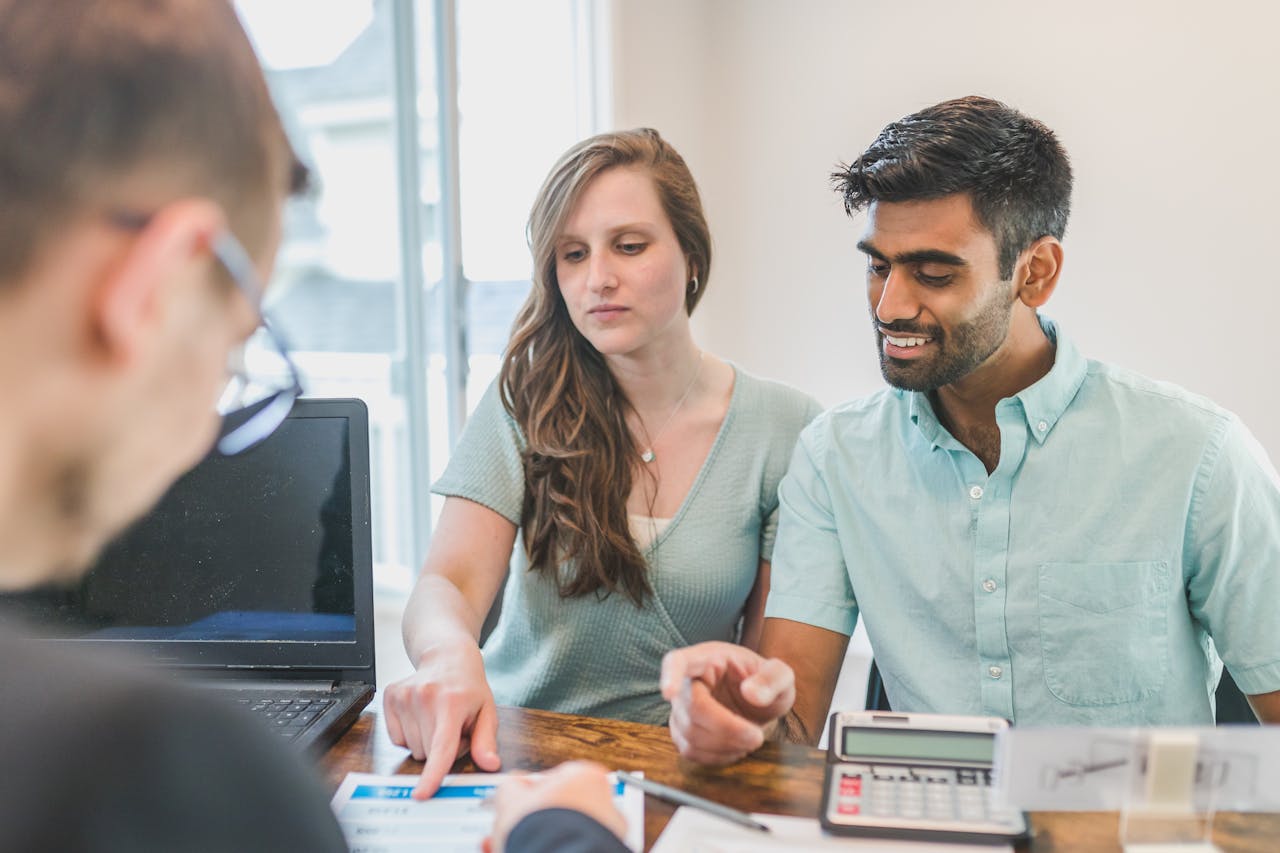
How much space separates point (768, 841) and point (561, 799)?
243 millimetres

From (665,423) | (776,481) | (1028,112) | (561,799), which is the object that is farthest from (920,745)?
(1028,112)

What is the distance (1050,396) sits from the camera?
1.35 metres

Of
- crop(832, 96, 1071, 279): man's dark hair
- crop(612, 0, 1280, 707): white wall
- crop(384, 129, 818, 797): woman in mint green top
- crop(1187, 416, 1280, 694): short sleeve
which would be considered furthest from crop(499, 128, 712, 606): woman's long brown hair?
crop(612, 0, 1280, 707): white wall

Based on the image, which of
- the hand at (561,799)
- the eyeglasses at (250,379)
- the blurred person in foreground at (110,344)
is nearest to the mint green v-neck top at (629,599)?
the hand at (561,799)

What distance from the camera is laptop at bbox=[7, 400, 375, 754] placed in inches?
44.3

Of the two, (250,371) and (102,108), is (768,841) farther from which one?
(102,108)

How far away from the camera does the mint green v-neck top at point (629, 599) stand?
59.8 inches

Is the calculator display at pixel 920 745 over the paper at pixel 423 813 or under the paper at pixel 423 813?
over

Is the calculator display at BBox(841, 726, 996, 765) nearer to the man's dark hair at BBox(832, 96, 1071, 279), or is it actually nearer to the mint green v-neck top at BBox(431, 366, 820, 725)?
the mint green v-neck top at BBox(431, 366, 820, 725)

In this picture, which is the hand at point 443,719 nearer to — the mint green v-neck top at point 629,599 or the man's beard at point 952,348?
the mint green v-neck top at point 629,599

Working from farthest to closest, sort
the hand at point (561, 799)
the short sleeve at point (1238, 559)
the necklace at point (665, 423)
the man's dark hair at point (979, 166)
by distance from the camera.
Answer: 1. the necklace at point (665, 423)
2. the man's dark hair at point (979, 166)
3. the short sleeve at point (1238, 559)
4. the hand at point (561, 799)

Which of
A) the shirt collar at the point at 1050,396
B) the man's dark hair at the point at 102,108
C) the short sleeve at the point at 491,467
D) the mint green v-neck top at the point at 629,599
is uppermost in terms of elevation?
the man's dark hair at the point at 102,108

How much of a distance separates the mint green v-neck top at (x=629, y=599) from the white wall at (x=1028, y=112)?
6.22ft

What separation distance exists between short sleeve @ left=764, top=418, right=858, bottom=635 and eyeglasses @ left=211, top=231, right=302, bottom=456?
945 millimetres
